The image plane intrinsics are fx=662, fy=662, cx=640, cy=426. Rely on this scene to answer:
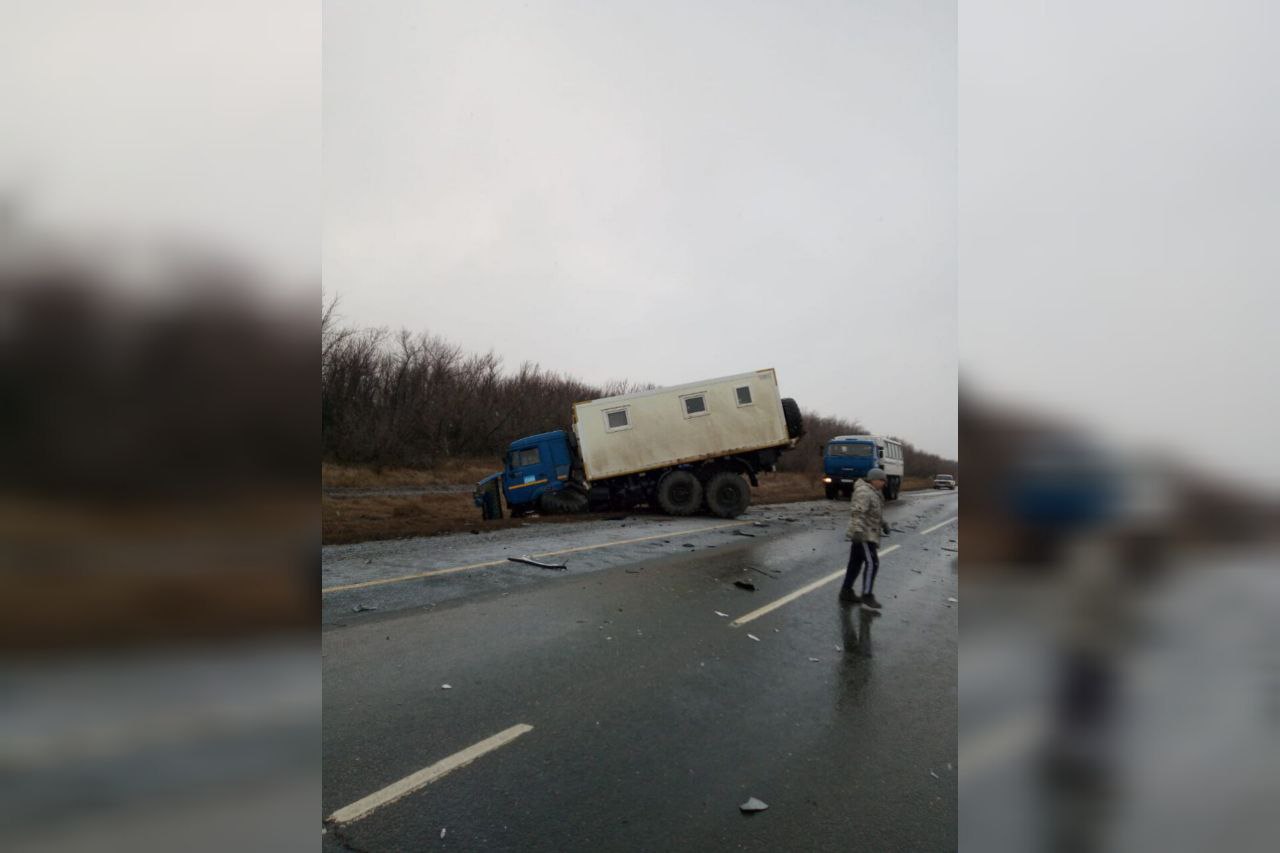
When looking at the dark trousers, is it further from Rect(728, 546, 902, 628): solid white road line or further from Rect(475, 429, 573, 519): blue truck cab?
Rect(475, 429, 573, 519): blue truck cab

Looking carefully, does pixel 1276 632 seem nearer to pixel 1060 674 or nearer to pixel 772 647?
pixel 1060 674

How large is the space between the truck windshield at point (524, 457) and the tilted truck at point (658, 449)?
3 cm

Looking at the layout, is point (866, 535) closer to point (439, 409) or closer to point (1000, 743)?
point (1000, 743)

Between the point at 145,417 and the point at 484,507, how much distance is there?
61.2 ft

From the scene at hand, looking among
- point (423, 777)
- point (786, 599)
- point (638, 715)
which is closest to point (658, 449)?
point (786, 599)

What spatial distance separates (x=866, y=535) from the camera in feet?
26.2

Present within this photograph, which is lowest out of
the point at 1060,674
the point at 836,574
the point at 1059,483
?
the point at 836,574

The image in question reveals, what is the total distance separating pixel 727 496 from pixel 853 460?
742 cm

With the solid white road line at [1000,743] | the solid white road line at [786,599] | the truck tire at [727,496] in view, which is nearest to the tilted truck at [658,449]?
the truck tire at [727,496]

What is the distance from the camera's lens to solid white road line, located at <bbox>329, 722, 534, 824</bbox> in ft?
10.2

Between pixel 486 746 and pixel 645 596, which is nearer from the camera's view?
pixel 486 746

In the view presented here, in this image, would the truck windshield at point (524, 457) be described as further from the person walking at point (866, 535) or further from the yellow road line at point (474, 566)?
the person walking at point (866, 535)

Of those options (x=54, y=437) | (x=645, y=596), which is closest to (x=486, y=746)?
(x=54, y=437)

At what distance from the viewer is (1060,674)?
766 mm
